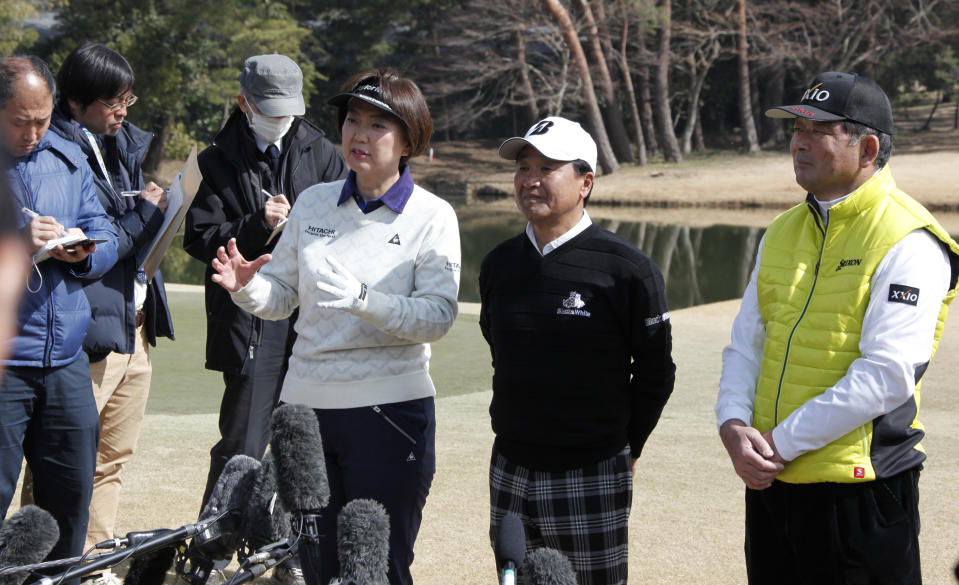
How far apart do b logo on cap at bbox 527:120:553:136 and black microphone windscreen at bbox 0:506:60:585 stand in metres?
1.59

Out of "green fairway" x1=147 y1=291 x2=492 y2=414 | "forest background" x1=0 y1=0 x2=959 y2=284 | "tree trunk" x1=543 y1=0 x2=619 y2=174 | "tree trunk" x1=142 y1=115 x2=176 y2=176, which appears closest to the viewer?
"green fairway" x1=147 y1=291 x2=492 y2=414

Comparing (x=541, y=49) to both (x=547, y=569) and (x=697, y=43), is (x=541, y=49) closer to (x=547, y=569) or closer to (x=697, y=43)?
(x=697, y=43)

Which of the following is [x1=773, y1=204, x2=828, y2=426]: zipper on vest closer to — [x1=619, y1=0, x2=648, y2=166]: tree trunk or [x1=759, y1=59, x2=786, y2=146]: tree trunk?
A: [x1=619, y1=0, x2=648, y2=166]: tree trunk

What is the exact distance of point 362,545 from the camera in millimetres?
1952

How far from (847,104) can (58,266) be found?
231 cm

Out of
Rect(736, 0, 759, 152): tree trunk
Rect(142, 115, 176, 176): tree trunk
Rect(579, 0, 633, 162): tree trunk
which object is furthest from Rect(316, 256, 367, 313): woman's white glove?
Rect(736, 0, 759, 152): tree trunk

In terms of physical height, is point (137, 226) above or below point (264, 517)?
above

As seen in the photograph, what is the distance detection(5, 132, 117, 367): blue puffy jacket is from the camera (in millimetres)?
3158

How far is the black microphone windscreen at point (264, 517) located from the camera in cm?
249

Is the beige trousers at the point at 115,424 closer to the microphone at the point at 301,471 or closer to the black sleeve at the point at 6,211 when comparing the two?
the microphone at the point at 301,471

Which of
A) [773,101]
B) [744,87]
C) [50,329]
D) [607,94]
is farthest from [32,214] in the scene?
[773,101]

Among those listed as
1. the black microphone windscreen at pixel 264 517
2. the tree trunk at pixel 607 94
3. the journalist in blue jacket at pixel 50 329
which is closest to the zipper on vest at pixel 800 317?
the black microphone windscreen at pixel 264 517

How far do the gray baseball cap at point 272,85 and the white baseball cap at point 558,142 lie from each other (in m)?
1.17

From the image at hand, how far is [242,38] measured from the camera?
33875 mm
